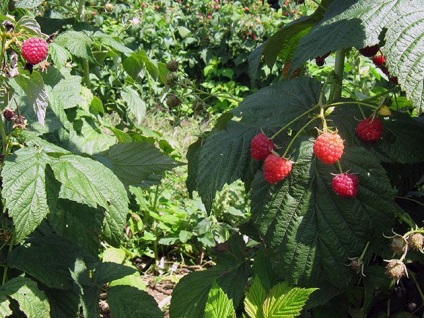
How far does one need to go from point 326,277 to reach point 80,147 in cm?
86

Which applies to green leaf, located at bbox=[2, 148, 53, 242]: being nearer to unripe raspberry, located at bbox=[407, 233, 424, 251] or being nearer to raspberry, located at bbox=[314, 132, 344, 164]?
raspberry, located at bbox=[314, 132, 344, 164]

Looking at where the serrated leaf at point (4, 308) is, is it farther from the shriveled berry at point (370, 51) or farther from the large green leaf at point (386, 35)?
the shriveled berry at point (370, 51)

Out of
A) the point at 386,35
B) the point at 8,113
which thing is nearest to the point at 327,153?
the point at 386,35

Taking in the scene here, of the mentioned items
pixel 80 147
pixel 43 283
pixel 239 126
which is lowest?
pixel 43 283

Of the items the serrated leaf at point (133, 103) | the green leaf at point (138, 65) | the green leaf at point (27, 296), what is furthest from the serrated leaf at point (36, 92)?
the serrated leaf at point (133, 103)

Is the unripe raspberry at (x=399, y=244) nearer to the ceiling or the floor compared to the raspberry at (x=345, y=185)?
nearer to the floor

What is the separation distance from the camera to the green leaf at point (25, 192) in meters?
1.33

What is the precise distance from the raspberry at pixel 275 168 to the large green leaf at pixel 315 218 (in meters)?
0.06

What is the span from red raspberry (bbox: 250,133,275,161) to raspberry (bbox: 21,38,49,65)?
1.49 ft

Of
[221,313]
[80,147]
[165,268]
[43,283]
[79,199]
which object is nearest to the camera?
[221,313]

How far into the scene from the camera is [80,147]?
1.87 metres

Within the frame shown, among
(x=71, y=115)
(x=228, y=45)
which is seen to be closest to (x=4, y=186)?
(x=71, y=115)

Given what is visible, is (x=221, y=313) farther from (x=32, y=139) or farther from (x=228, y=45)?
(x=228, y=45)

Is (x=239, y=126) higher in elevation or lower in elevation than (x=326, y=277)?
higher
